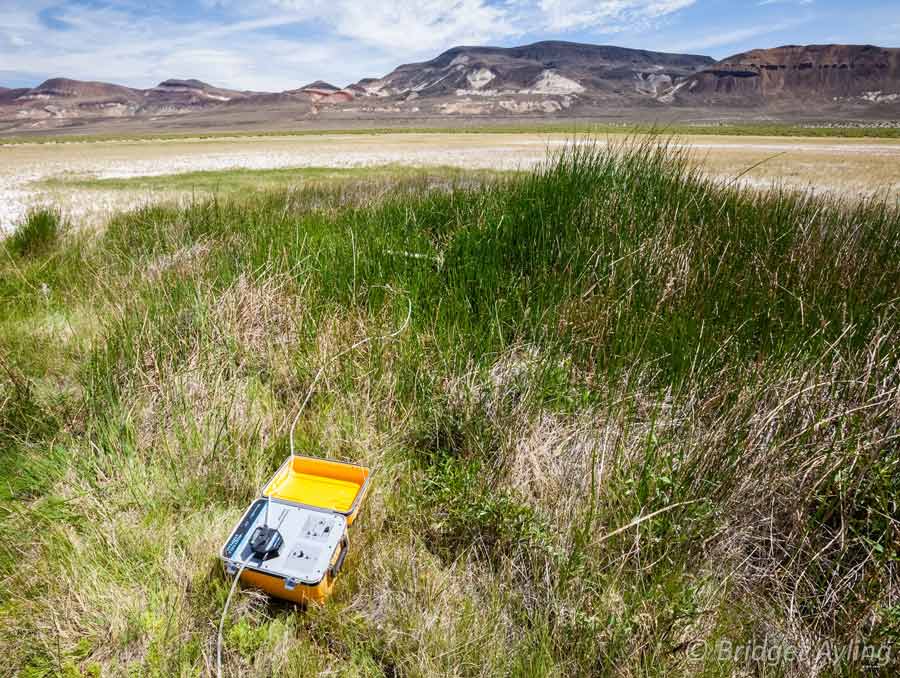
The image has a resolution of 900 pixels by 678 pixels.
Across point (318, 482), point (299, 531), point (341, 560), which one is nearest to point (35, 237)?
point (318, 482)

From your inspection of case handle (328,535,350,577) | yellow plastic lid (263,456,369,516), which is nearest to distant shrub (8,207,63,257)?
yellow plastic lid (263,456,369,516)

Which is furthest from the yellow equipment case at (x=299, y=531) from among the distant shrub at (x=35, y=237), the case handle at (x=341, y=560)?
the distant shrub at (x=35, y=237)

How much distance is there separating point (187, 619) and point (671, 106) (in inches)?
9520

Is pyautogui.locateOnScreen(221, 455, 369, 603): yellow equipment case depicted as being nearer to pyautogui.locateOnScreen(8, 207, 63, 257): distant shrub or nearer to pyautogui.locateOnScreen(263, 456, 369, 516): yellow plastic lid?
pyautogui.locateOnScreen(263, 456, 369, 516): yellow plastic lid

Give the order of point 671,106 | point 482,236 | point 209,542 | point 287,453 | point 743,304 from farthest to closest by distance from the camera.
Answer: point 671,106 → point 482,236 → point 743,304 → point 287,453 → point 209,542

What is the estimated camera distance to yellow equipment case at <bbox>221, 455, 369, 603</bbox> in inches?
67.2

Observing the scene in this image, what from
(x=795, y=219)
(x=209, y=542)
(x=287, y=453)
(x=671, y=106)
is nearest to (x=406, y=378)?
(x=287, y=453)

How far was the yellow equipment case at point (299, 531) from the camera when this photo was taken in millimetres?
1708

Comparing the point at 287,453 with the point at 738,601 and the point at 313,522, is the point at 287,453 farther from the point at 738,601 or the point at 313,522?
the point at 738,601

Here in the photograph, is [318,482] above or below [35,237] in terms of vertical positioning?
below

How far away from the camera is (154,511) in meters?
2.06

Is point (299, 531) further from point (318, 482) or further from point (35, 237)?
point (35, 237)

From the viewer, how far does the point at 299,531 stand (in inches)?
76.4

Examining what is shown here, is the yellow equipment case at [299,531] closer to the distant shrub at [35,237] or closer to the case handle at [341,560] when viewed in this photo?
the case handle at [341,560]
